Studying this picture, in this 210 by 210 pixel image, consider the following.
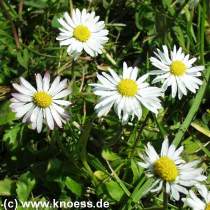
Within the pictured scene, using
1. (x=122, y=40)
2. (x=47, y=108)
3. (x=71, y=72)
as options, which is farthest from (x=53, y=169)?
(x=122, y=40)

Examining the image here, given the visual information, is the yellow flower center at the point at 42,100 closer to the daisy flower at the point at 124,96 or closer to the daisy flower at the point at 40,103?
the daisy flower at the point at 40,103

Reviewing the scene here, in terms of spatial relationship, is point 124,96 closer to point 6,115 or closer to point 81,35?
point 81,35

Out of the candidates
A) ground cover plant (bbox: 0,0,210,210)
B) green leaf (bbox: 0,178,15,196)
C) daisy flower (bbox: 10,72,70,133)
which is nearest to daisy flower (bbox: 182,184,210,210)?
ground cover plant (bbox: 0,0,210,210)

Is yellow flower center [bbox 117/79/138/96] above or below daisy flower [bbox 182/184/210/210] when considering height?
above

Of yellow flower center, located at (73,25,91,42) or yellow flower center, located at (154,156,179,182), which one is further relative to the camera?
yellow flower center, located at (73,25,91,42)

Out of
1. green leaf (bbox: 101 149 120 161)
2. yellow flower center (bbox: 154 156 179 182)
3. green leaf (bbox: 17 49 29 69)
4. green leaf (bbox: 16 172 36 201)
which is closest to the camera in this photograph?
yellow flower center (bbox: 154 156 179 182)

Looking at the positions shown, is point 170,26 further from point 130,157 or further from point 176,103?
point 130,157

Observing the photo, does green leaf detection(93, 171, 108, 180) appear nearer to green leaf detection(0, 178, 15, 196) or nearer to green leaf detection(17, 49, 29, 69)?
green leaf detection(0, 178, 15, 196)

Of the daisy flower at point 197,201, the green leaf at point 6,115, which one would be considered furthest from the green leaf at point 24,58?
the daisy flower at point 197,201
